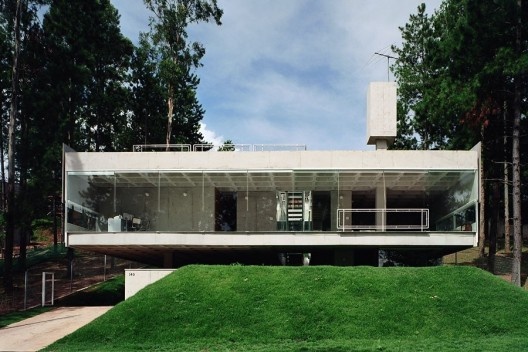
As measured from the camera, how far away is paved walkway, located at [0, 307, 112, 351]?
46.7 feet

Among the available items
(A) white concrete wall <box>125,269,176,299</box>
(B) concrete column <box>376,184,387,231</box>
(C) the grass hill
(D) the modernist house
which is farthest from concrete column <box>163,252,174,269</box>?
Result: (B) concrete column <box>376,184,387,231</box>

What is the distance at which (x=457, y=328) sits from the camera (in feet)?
47.3

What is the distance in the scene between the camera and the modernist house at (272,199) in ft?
63.4

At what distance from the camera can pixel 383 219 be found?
1939 centimetres

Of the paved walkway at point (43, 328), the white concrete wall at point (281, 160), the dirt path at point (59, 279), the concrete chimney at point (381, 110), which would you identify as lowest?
the dirt path at point (59, 279)

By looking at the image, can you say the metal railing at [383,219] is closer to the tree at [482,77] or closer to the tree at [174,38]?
the tree at [482,77]

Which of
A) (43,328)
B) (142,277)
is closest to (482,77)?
(142,277)

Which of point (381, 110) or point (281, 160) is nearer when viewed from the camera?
point (281, 160)

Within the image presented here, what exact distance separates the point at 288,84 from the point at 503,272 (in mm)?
14712

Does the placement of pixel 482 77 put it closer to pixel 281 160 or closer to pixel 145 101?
pixel 281 160

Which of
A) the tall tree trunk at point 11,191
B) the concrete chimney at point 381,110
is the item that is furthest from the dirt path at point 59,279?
the concrete chimney at point 381,110

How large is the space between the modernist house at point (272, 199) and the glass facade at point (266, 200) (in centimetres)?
4

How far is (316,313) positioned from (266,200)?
18.7ft

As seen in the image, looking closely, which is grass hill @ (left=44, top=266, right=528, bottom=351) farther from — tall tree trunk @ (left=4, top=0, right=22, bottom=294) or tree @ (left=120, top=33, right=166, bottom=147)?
tree @ (left=120, top=33, right=166, bottom=147)
